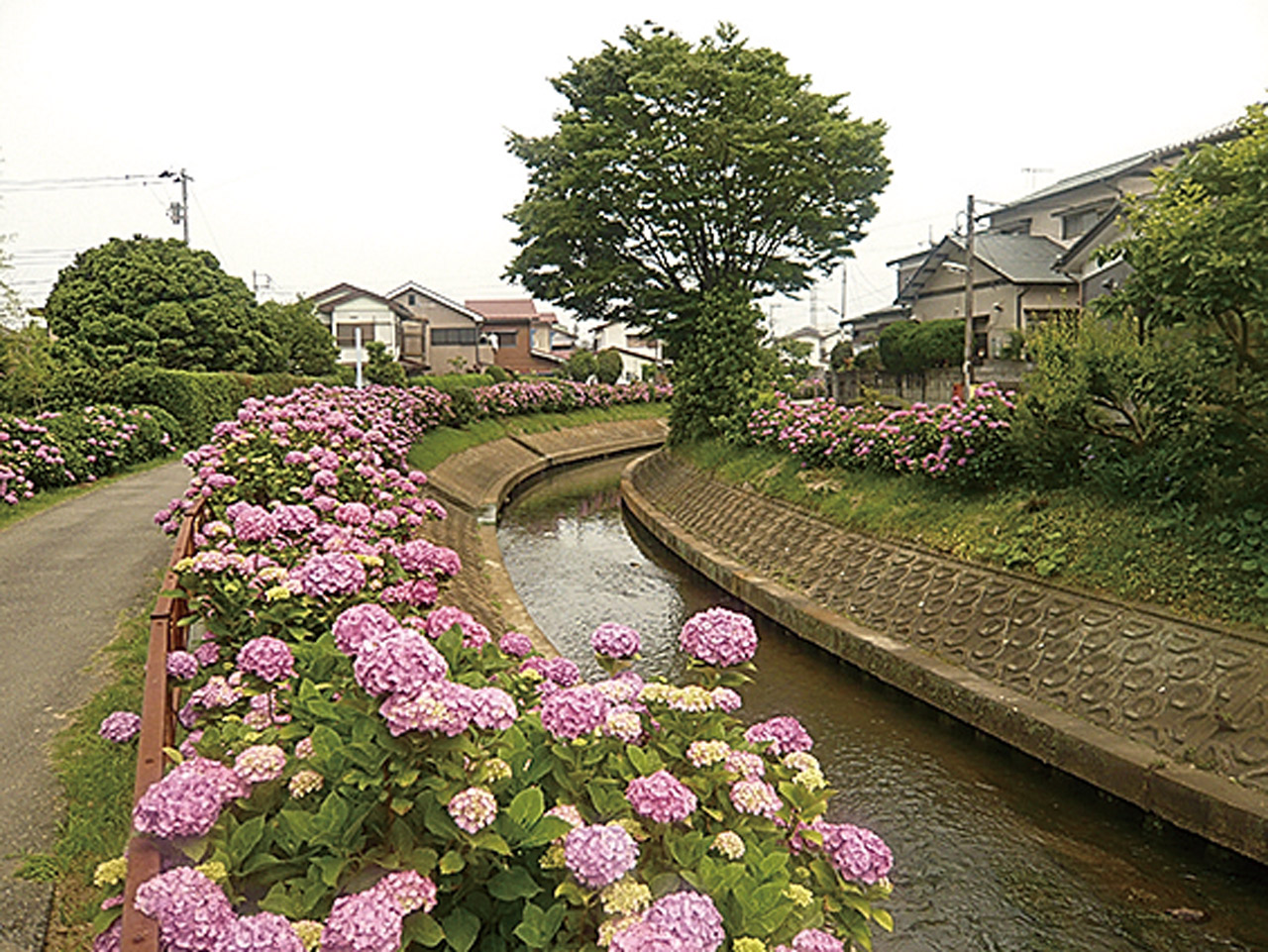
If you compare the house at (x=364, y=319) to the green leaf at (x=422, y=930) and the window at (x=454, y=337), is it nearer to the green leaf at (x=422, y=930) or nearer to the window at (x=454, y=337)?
the window at (x=454, y=337)

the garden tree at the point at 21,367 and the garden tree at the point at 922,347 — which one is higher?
the garden tree at the point at 922,347

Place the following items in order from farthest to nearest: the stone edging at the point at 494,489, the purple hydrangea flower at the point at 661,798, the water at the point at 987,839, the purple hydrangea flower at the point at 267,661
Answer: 1. the stone edging at the point at 494,489
2. the water at the point at 987,839
3. the purple hydrangea flower at the point at 267,661
4. the purple hydrangea flower at the point at 661,798

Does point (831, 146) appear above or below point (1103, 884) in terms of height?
above

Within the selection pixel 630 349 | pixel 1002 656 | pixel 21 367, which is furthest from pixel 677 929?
pixel 630 349

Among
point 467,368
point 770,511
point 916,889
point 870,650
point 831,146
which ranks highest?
point 831,146

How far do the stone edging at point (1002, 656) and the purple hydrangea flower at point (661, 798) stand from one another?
5.14m

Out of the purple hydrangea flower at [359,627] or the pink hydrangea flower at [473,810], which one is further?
the purple hydrangea flower at [359,627]

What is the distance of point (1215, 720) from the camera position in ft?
21.6

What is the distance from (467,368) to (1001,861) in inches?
1858

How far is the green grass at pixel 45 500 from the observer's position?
13301 mm

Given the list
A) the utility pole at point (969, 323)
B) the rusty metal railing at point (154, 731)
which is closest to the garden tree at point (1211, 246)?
the rusty metal railing at point (154, 731)

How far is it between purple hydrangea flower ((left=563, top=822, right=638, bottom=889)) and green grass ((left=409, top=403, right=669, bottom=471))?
1793 cm

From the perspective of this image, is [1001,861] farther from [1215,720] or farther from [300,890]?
[300,890]

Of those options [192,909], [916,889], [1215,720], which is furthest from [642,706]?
[1215,720]
